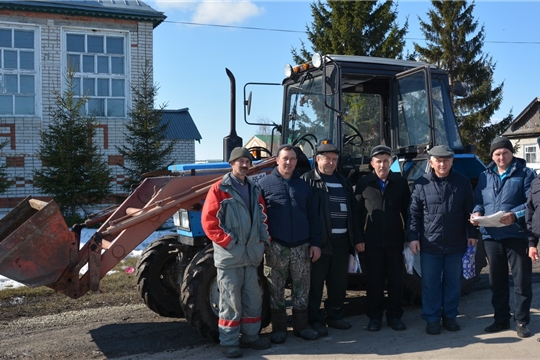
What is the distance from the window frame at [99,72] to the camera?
1590 centimetres

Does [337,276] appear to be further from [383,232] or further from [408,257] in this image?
[408,257]

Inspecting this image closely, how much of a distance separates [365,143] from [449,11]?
1666 centimetres

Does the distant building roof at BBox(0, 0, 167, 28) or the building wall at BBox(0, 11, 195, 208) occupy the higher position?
the distant building roof at BBox(0, 0, 167, 28)

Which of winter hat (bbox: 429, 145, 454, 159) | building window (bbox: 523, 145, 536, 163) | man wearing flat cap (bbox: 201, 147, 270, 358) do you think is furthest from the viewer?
building window (bbox: 523, 145, 536, 163)

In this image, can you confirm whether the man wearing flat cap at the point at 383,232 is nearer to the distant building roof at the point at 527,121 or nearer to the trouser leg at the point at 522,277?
the trouser leg at the point at 522,277

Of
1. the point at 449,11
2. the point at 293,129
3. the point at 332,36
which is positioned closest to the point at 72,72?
the point at 332,36

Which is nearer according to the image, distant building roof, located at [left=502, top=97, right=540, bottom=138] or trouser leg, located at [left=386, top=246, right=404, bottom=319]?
trouser leg, located at [left=386, top=246, right=404, bottom=319]

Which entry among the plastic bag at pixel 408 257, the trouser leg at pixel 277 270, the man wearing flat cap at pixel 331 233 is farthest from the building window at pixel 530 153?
the trouser leg at pixel 277 270

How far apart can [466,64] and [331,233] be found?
695 inches

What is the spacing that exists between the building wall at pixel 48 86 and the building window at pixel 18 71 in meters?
0.15

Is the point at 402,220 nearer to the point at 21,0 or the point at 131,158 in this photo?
the point at 131,158

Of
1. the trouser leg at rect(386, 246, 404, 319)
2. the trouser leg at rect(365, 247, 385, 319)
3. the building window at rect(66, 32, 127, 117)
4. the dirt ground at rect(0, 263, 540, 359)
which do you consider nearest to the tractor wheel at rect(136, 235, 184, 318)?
the dirt ground at rect(0, 263, 540, 359)

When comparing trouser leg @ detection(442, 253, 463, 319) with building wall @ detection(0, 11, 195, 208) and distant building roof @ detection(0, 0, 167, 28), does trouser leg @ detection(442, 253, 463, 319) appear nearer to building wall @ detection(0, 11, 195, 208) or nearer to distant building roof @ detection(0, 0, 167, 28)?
building wall @ detection(0, 11, 195, 208)

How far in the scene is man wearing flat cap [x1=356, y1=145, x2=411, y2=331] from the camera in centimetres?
543
